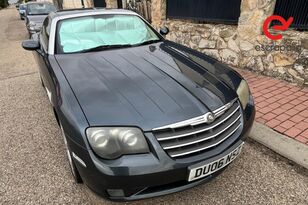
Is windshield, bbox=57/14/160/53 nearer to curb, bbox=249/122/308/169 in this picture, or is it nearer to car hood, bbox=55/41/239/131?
car hood, bbox=55/41/239/131

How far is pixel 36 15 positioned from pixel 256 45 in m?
8.14

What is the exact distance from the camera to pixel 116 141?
1552 millimetres

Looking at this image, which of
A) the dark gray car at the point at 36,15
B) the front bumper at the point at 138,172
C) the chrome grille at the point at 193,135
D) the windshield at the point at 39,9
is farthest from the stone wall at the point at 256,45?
the windshield at the point at 39,9

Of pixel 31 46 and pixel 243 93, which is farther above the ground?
pixel 31 46

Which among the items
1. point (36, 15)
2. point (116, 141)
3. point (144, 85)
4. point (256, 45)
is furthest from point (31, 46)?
point (36, 15)

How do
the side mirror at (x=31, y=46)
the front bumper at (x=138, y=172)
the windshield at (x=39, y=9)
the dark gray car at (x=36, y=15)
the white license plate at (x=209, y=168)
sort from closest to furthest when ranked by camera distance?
the front bumper at (x=138, y=172) → the white license plate at (x=209, y=168) → the side mirror at (x=31, y=46) → the dark gray car at (x=36, y=15) → the windshield at (x=39, y=9)

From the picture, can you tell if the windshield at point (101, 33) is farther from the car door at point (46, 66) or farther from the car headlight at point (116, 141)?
the car headlight at point (116, 141)

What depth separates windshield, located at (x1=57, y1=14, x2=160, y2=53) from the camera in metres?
2.69

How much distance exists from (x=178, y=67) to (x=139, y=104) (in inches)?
30.1

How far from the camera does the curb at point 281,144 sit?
8.06 ft

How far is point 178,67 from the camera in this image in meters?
2.30

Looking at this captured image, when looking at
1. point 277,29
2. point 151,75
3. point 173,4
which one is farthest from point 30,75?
point 277,29

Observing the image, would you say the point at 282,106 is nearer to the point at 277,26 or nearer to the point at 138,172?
the point at 277,26

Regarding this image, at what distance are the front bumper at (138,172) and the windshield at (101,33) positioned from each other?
1.40 metres
